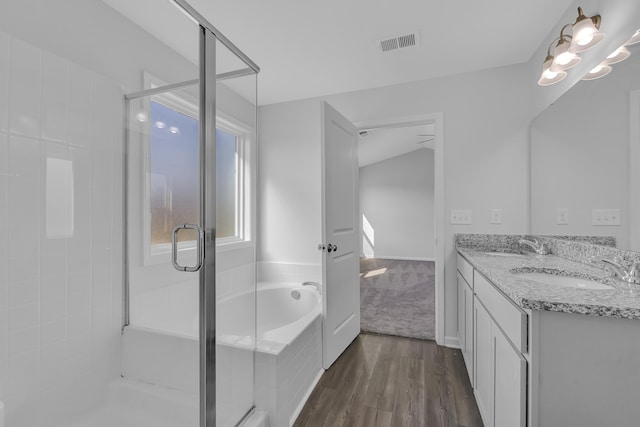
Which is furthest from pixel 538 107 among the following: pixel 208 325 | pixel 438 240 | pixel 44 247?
pixel 44 247

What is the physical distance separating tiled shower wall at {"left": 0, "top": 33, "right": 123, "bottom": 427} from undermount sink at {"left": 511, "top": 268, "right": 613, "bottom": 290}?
2.11m

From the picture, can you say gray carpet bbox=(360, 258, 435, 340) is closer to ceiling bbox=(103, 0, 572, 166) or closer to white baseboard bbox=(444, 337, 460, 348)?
white baseboard bbox=(444, 337, 460, 348)

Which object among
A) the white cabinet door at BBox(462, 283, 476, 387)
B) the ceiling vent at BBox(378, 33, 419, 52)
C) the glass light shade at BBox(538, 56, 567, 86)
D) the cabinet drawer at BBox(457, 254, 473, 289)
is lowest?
the white cabinet door at BBox(462, 283, 476, 387)

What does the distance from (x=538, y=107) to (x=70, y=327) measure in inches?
128

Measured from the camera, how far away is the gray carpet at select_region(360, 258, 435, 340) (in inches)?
113

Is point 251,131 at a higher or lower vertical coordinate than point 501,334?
higher

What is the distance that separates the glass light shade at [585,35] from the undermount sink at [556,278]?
46.8 inches

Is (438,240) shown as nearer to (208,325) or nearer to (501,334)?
(501,334)

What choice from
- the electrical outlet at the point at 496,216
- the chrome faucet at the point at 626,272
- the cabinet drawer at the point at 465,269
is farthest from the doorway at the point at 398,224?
the chrome faucet at the point at 626,272

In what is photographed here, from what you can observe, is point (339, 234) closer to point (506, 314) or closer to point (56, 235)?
point (506, 314)

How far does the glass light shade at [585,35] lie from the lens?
1.46m

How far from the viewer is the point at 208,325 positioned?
1.30 meters

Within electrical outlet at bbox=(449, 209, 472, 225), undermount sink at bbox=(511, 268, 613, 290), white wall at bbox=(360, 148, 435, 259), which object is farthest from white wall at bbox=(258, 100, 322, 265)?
white wall at bbox=(360, 148, 435, 259)

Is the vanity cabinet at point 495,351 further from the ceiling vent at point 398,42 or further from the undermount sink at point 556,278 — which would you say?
the ceiling vent at point 398,42
